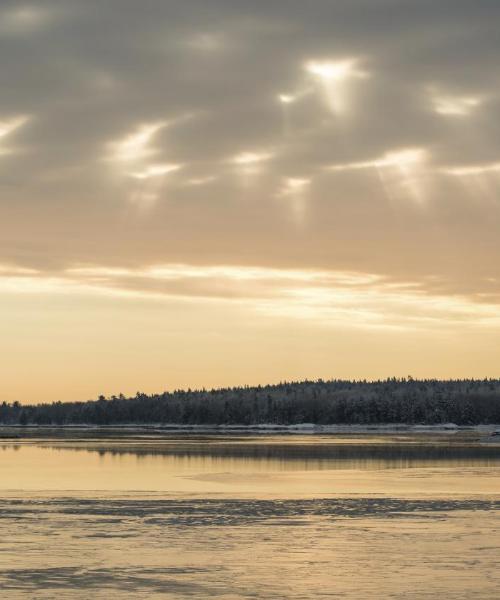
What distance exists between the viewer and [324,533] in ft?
106

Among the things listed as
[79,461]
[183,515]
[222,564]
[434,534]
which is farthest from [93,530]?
[79,461]

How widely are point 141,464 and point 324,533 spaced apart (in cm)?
3798

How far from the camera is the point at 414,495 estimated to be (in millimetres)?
44688

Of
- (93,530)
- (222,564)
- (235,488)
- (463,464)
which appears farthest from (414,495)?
(463,464)

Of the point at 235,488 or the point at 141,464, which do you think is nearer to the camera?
the point at 235,488

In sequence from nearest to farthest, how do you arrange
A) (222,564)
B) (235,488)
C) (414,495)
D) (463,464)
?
(222,564) < (414,495) < (235,488) < (463,464)

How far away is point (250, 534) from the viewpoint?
32219mm

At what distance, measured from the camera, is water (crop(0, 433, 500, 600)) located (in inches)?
943

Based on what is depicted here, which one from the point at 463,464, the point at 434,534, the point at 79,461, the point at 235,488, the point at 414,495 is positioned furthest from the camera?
the point at 79,461

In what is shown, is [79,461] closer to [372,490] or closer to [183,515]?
[372,490]

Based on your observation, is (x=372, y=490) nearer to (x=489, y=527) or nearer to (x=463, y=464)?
(x=489, y=527)

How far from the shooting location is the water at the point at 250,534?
2395 centimetres

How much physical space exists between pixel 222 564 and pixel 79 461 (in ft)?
157

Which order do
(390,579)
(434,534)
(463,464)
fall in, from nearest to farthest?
(390,579) → (434,534) → (463,464)
